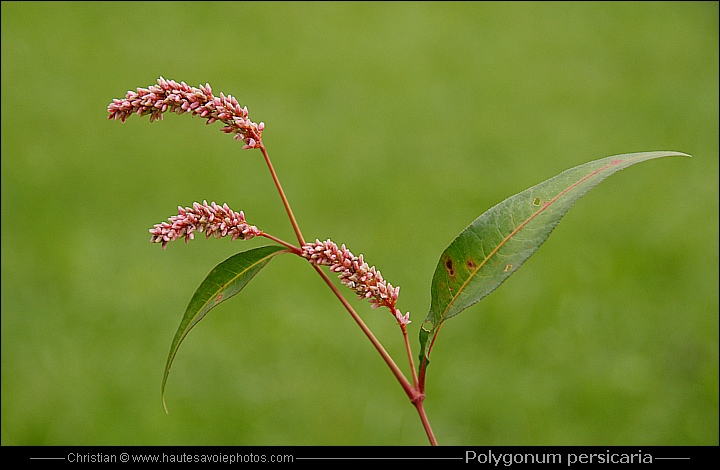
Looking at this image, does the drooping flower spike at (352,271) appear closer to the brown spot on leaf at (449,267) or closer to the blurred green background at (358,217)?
the brown spot on leaf at (449,267)

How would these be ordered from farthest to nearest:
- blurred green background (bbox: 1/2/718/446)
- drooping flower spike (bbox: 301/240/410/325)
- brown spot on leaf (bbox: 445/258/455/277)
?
1. blurred green background (bbox: 1/2/718/446)
2. brown spot on leaf (bbox: 445/258/455/277)
3. drooping flower spike (bbox: 301/240/410/325)

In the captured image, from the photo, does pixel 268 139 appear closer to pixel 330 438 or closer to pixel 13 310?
pixel 13 310

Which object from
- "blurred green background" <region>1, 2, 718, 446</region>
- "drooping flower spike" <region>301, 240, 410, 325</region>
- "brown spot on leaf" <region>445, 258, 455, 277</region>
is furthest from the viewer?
"blurred green background" <region>1, 2, 718, 446</region>

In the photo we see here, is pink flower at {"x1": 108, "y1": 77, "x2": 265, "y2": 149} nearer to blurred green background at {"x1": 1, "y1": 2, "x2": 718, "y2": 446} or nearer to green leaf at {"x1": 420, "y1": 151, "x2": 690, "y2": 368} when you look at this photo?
green leaf at {"x1": 420, "y1": 151, "x2": 690, "y2": 368}

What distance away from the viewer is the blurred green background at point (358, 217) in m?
2.85

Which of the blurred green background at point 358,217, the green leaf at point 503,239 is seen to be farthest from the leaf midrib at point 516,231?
the blurred green background at point 358,217

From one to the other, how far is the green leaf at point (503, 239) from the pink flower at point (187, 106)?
224 millimetres

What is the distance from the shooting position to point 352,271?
0.68 m

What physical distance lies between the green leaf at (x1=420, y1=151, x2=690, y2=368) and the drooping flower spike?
0.06 m

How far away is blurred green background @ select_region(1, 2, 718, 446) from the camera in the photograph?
285 centimetres

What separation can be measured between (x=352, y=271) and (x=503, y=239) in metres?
0.16

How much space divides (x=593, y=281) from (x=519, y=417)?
0.86 metres

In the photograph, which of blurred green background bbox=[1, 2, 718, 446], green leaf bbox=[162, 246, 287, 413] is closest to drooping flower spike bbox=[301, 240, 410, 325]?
green leaf bbox=[162, 246, 287, 413]

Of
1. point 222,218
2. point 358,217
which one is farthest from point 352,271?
point 358,217
